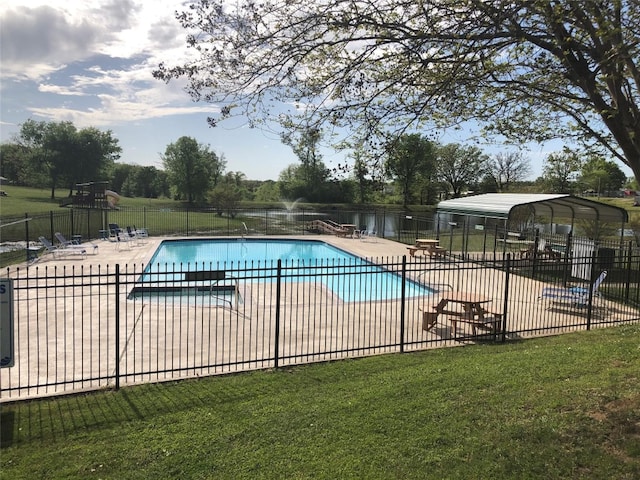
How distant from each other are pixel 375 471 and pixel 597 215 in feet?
58.6

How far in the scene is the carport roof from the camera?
17047 mm

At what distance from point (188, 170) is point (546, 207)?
42012 millimetres

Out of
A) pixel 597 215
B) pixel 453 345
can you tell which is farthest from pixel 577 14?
pixel 597 215

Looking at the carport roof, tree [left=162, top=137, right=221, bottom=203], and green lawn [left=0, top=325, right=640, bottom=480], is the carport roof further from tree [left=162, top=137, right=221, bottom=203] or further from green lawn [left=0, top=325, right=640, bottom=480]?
tree [left=162, top=137, right=221, bottom=203]

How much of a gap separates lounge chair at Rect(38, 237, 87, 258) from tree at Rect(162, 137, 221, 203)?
34.8 m

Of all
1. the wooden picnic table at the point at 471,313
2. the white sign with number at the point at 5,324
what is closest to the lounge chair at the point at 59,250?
the white sign with number at the point at 5,324

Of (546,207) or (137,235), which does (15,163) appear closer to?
(137,235)

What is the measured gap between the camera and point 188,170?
174 ft

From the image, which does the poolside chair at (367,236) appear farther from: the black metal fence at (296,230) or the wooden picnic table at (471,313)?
the wooden picnic table at (471,313)

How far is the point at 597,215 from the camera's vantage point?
18.2 metres

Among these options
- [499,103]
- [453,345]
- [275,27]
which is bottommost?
[453,345]

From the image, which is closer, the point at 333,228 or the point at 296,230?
the point at 333,228

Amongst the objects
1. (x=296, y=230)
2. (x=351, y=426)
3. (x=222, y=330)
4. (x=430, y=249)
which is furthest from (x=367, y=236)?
(x=351, y=426)

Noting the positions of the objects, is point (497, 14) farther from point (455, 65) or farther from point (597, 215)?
point (597, 215)
